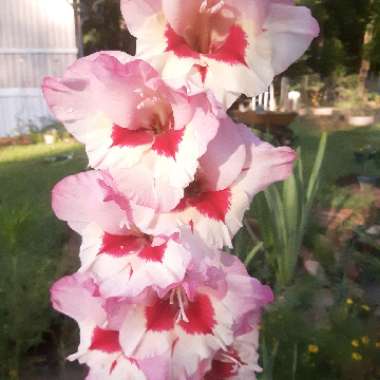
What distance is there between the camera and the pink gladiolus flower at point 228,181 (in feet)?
2.87

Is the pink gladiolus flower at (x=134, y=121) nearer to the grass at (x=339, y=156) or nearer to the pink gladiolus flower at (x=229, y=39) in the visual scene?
the pink gladiolus flower at (x=229, y=39)

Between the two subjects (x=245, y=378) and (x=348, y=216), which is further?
(x=348, y=216)

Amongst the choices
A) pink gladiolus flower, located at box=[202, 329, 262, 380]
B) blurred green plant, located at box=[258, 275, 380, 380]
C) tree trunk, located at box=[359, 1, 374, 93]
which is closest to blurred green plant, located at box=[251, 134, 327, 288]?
blurred green plant, located at box=[258, 275, 380, 380]

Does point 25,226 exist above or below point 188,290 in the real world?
below

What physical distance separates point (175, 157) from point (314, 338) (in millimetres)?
1668

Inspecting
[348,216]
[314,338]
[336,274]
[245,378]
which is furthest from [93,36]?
[245,378]

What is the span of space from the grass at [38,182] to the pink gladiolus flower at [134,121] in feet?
8.21

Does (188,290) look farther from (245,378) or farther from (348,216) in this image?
(348,216)

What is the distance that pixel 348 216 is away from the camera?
451cm

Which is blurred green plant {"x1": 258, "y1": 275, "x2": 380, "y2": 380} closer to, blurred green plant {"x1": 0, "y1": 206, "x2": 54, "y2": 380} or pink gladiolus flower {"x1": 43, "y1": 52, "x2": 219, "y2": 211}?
blurred green plant {"x1": 0, "y1": 206, "x2": 54, "y2": 380}

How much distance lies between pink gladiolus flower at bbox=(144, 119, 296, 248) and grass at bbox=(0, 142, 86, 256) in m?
2.51

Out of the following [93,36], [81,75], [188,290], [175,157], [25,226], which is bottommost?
[93,36]

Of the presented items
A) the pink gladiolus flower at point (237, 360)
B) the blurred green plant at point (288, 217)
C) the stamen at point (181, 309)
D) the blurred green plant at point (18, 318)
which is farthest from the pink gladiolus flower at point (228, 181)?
the blurred green plant at point (288, 217)

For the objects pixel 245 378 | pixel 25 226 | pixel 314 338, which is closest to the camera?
pixel 245 378
